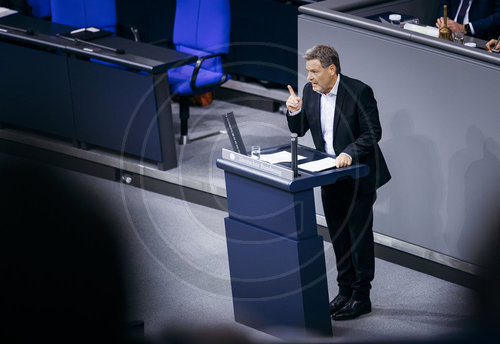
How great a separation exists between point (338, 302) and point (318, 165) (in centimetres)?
89

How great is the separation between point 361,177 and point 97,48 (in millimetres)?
2905

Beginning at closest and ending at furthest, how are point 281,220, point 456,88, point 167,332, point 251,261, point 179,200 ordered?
point 167,332
point 281,220
point 251,261
point 456,88
point 179,200

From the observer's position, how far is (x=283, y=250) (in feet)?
12.5

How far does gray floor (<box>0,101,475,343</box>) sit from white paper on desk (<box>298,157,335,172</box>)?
2.59 ft

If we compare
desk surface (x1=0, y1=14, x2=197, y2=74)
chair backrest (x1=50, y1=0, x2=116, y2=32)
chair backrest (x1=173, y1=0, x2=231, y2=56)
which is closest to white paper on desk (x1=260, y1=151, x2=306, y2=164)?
desk surface (x1=0, y1=14, x2=197, y2=74)

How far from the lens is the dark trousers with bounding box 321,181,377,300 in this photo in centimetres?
402

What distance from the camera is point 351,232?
4090 millimetres

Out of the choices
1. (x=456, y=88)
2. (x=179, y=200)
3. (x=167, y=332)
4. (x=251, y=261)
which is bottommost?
(x=179, y=200)

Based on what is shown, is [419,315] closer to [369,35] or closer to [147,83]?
[369,35]

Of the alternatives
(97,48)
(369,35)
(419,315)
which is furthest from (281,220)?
(97,48)

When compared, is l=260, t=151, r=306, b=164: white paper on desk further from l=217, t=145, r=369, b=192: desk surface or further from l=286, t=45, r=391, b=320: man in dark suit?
l=286, t=45, r=391, b=320: man in dark suit

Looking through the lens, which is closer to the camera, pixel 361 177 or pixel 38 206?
pixel 38 206

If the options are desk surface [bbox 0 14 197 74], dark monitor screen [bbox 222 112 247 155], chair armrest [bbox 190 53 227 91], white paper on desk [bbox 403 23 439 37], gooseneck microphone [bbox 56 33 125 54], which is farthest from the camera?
chair armrest [bbox 190 53 227 91]

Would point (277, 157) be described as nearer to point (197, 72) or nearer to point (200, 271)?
point (200, 271)
